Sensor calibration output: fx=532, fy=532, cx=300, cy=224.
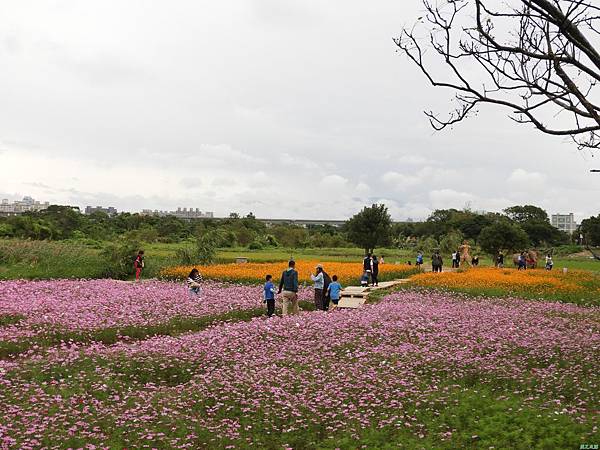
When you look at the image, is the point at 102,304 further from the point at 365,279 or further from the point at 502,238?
the point at 502,238

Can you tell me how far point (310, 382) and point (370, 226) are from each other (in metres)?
51.8

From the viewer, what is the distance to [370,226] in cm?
6153

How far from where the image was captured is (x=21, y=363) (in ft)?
37.1

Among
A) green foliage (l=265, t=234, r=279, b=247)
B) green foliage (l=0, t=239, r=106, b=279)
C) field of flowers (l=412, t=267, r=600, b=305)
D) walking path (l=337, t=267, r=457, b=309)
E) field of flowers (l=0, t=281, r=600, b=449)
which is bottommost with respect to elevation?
field of flowers (l=0, t=281, r=600, b=449)

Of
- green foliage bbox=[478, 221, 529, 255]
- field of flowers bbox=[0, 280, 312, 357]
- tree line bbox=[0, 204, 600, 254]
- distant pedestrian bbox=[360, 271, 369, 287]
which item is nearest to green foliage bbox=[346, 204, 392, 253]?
tree line bbox=[0, 204, 600, 254]

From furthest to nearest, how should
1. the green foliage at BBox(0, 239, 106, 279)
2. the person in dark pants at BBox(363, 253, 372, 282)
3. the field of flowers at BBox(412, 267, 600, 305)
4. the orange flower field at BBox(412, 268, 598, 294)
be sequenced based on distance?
the green foliage at BBox(0, 239, 106, 279) < the person in dark pants at BBox(363, 253, 372, 282) < the orange flower field at BBox(412, 268, 598, 294) < the field of flowers at BBox(412, 267, 600, 305)

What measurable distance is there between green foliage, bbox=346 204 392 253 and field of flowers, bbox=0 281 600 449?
1706 inches

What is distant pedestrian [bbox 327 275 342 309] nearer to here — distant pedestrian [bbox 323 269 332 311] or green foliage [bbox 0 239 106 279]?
distant pedestrian [bbox 323 269 332 311]

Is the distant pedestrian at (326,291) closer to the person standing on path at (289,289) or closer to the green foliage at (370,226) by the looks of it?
the person standing on path at (289,289)

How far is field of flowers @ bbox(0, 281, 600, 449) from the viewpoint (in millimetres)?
7852

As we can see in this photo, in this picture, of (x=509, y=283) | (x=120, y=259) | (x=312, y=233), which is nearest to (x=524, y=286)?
(x=509, y=283)

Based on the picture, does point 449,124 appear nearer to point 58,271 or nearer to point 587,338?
point 587,338

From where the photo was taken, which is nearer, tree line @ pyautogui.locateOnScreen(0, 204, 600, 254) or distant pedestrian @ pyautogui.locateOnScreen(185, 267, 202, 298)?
distant pedestrian @ pyautogui.locateOnScreen(185, 267, 202, 298)

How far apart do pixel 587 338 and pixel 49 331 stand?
47.8ft
